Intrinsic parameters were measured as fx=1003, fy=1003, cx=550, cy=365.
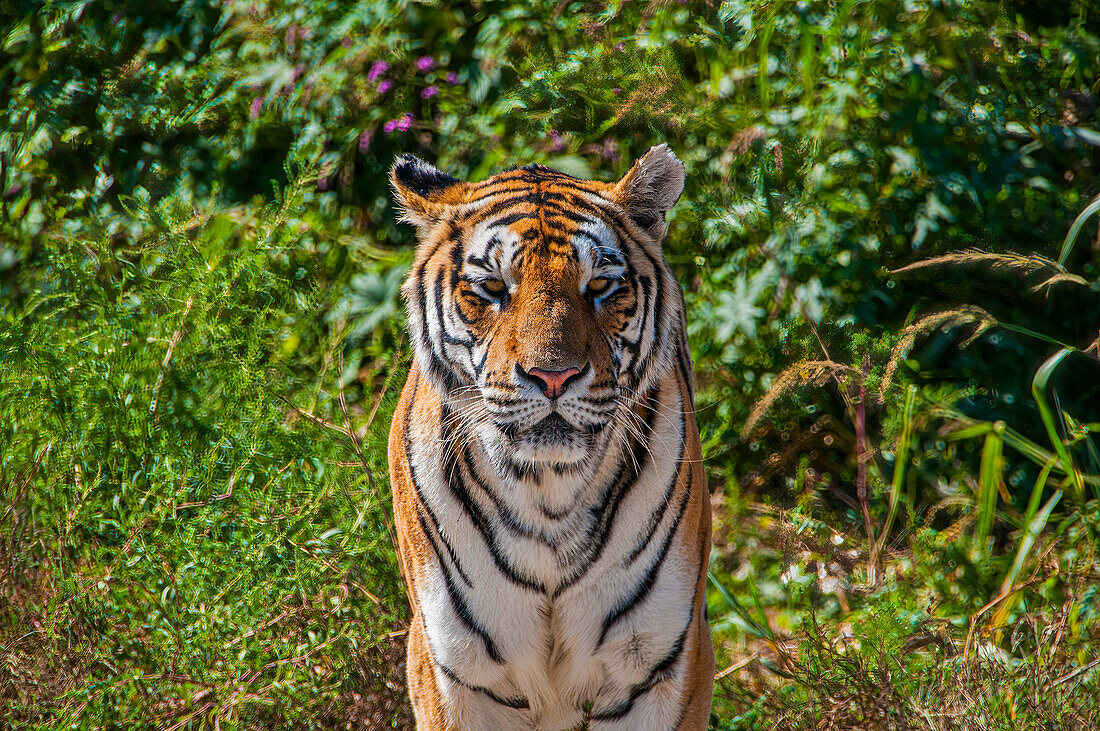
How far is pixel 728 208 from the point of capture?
3887mm

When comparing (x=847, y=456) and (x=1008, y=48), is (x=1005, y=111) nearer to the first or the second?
(x=1008, y=48)


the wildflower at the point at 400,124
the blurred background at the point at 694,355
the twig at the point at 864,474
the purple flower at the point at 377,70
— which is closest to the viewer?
the blurred background at the point at 694,355

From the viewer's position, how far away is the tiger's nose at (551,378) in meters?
2.03

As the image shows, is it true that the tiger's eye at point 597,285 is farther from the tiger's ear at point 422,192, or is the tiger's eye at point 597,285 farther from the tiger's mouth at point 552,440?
the tiger's ear at point 422,192

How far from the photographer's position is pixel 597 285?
2221 millimetres

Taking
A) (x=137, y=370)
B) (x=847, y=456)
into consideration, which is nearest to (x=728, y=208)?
(x=847, y=456)

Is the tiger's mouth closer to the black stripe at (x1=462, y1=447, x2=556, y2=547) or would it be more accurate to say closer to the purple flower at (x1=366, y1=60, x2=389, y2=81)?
the black stripe at (x1=462, y1=447, x2=556, y2=547)

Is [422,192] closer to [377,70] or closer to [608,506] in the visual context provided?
[608,506]

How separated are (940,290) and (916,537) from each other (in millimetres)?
917

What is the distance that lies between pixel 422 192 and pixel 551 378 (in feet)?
2.20

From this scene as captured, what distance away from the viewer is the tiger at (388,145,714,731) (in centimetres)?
218

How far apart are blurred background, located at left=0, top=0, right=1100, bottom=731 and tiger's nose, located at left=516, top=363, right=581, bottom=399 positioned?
101 cm

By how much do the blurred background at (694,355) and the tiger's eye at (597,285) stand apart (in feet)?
3.49

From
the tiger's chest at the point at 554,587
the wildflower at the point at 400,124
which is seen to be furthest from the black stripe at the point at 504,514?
the wildflower at the point at 400,124
